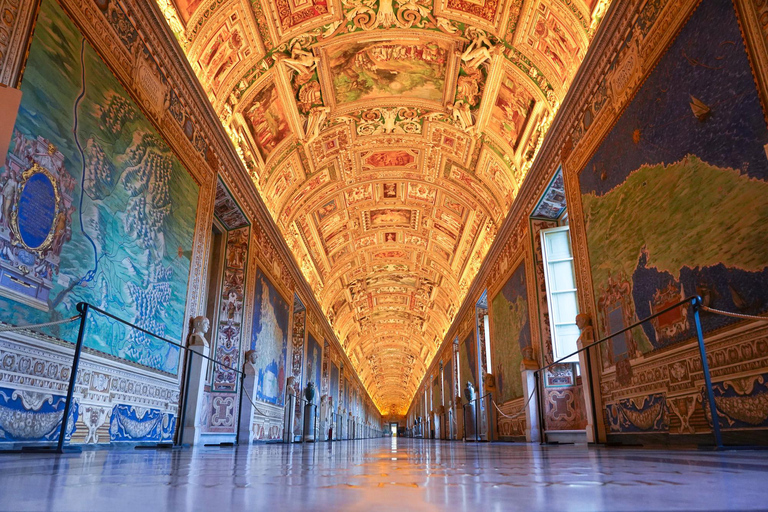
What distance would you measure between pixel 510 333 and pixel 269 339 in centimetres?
724

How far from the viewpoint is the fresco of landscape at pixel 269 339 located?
13.5 metres

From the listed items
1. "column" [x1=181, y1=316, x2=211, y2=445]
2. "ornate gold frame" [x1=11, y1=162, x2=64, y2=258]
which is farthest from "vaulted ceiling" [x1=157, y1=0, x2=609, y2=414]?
"column" [x1=181, y1=316, x2=211, y2=445]

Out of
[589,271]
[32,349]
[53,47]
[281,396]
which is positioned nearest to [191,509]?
[32,349]

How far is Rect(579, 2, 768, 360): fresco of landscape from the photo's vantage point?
485 centimetres

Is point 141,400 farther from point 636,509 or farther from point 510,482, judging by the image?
point 636,509

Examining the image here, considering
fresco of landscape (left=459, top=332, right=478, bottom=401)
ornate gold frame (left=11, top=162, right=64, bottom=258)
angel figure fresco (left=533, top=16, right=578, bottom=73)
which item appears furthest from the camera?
fresco of landscape (left=459, top=332, right=478, bottom=401)

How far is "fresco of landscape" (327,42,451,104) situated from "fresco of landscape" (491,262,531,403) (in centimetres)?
561

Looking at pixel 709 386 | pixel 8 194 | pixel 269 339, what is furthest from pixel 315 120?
pixel 709 386

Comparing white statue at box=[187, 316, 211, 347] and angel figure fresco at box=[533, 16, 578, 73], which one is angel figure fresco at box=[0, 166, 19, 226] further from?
angel figure fresco at box=[533, 16, 578, 73]

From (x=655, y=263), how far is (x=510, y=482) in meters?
5.77

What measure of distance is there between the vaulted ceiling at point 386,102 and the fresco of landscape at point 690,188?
299 cm

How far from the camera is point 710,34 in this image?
553 centimetres

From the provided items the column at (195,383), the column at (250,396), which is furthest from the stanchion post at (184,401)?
the column at (250,396)

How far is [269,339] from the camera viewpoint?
14.8 m
